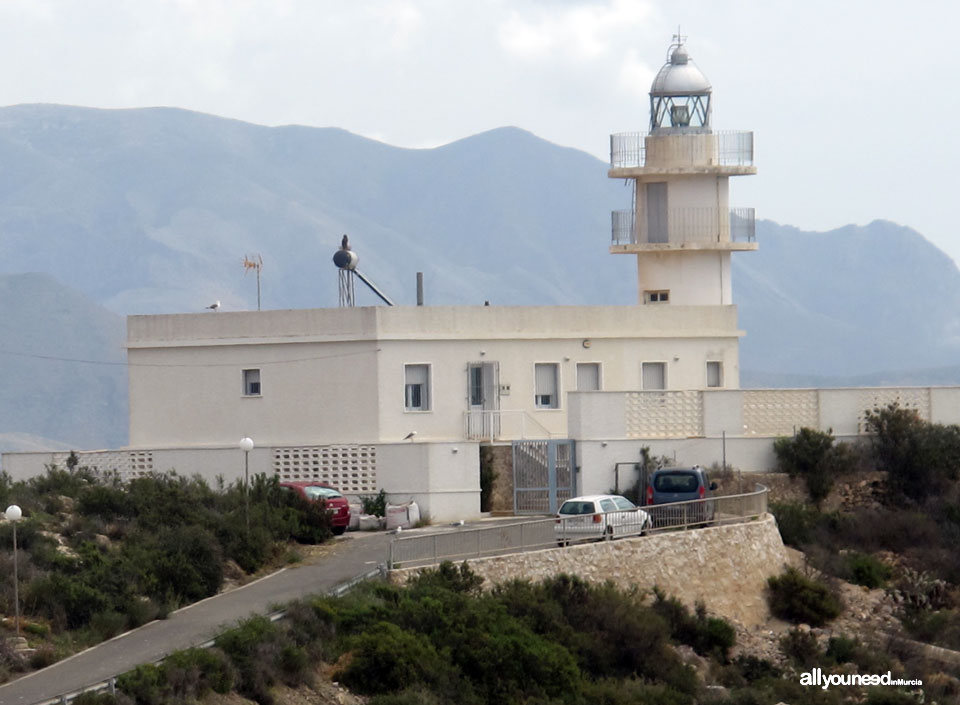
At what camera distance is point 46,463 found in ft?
120

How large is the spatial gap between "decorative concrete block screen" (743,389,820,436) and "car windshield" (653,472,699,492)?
4888 millimetres

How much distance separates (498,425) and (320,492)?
19.1 ft

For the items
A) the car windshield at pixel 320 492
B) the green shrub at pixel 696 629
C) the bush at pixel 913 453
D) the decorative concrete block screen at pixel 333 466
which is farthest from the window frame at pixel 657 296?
the green shrub at pixel 696 629

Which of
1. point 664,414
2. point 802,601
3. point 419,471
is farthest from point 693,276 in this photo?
point 802,601

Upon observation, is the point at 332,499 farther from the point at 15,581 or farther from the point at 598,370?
the point at 15,581

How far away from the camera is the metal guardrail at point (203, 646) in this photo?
1873cm

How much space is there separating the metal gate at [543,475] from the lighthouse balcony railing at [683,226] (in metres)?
7.84

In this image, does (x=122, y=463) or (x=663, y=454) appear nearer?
(x=663, y=454)

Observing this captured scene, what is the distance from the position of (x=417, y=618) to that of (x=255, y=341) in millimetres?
13431

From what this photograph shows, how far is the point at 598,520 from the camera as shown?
28203mm

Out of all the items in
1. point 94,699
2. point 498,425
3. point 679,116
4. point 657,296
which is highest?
point 679,116

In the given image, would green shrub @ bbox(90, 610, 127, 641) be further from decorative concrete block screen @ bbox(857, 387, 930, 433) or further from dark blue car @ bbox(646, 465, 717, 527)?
Answer: decorative concrete block screen @ bbox(857, 387, 930, 433)

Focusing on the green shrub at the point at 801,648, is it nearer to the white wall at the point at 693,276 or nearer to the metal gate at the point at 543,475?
the metal gate at the point at 543,475

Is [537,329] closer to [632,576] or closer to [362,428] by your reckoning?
[362,428]
